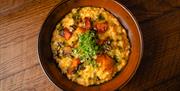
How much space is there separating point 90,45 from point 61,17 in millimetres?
296

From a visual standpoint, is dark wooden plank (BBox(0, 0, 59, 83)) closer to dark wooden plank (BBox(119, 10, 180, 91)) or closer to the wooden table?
the wooden table

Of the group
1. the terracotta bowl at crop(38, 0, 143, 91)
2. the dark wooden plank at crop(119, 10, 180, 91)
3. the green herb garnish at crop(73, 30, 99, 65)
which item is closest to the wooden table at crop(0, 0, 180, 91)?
the dark wooden plank at crop(119, 10, 180, 91)

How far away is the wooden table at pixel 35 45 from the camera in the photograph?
2076mm

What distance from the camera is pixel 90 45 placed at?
6.40ft

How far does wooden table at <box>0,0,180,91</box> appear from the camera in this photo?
208cm

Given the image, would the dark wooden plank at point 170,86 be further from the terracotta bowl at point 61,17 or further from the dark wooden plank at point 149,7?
the dark wooden plank at point 149,7

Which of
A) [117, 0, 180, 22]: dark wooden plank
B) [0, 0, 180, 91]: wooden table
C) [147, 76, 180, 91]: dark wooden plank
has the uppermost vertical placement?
[117, 0, 180, 22]: dark wooden plank

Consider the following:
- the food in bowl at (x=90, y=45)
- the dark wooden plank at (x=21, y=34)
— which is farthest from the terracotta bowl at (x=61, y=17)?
the dark wooden plank at (x=21, y=34)

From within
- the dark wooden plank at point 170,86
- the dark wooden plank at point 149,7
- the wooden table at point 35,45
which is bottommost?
the dark wooden plank at point 170,86

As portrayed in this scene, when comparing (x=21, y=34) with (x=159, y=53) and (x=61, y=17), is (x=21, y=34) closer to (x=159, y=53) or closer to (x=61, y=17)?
(x=61, y=17)

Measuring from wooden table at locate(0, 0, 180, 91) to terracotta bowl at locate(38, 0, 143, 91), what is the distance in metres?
0.12

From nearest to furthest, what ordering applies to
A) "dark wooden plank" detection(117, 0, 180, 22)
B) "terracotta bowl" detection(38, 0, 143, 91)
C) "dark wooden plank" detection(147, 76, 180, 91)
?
"terracotta bowl" detection(38, 0, 143, 91)
"dark wooden plank" detection(147, 76, 180, 91)
"dark wooden plank" detection(117, 0, 180, 22)

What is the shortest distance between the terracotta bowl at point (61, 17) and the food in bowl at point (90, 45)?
0.03 m

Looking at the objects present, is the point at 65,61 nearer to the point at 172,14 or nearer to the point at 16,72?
the point at 16,72
